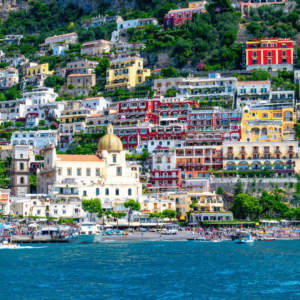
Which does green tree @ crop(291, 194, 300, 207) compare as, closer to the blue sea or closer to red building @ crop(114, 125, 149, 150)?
the blue sea

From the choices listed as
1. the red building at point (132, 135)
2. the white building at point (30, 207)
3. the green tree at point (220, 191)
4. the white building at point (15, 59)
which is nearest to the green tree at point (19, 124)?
the red building at point (132, 135)

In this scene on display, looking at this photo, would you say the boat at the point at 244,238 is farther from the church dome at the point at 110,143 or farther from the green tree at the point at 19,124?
the green tree at the point at 19,124

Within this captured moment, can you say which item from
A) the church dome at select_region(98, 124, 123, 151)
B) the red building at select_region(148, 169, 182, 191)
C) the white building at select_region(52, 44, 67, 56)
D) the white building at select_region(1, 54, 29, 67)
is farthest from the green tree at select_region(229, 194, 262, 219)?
the white building at select_region(1, 54, 29, 67)

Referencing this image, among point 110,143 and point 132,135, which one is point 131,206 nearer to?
point 110,143

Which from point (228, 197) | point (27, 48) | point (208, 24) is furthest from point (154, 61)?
point (228, 197)

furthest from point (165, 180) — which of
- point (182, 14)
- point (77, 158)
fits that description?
point (182, 14)

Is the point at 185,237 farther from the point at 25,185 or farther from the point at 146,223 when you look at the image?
the point at 25,185
